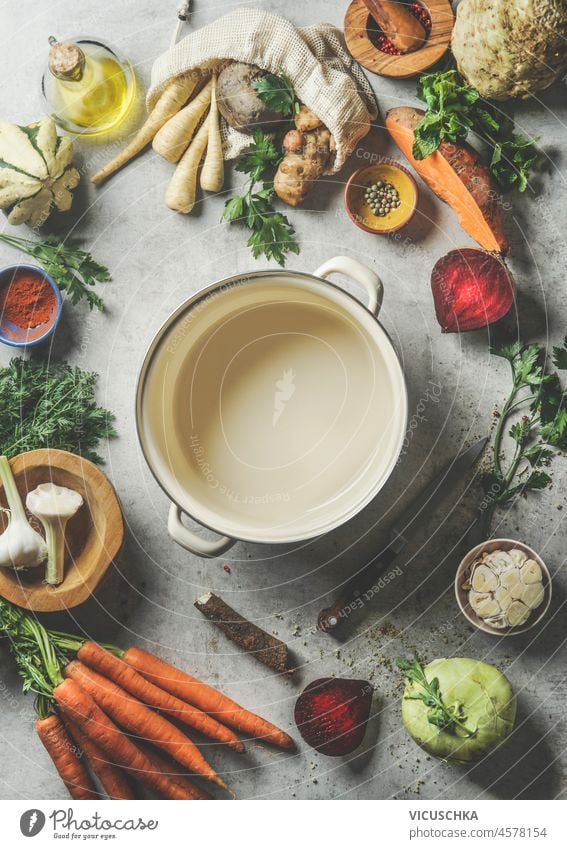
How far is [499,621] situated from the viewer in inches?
38.7

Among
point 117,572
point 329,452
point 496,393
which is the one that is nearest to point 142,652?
point 117,572

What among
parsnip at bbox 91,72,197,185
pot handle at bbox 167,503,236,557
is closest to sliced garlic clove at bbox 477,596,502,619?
pot handle at bbox 167,503,236,557

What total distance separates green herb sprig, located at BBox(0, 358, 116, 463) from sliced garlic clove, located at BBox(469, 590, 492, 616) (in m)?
0.56

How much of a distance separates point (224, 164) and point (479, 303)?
0.42 metres

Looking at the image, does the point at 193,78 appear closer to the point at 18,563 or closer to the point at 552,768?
the point at 18,563

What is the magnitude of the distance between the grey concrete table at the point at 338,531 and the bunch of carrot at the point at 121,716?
1.3 inches

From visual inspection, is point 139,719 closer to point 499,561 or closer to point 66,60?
point 499,561

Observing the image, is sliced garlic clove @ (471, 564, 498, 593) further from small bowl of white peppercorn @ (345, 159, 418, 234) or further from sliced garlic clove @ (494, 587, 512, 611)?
small bowl of white peppercorn @ (345, 159, 418, 234)

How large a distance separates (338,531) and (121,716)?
41 centimetres

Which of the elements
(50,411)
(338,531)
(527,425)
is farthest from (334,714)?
(50,411)

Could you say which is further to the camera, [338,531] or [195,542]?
[338,531]

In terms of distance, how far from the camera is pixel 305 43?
1.01 metres
